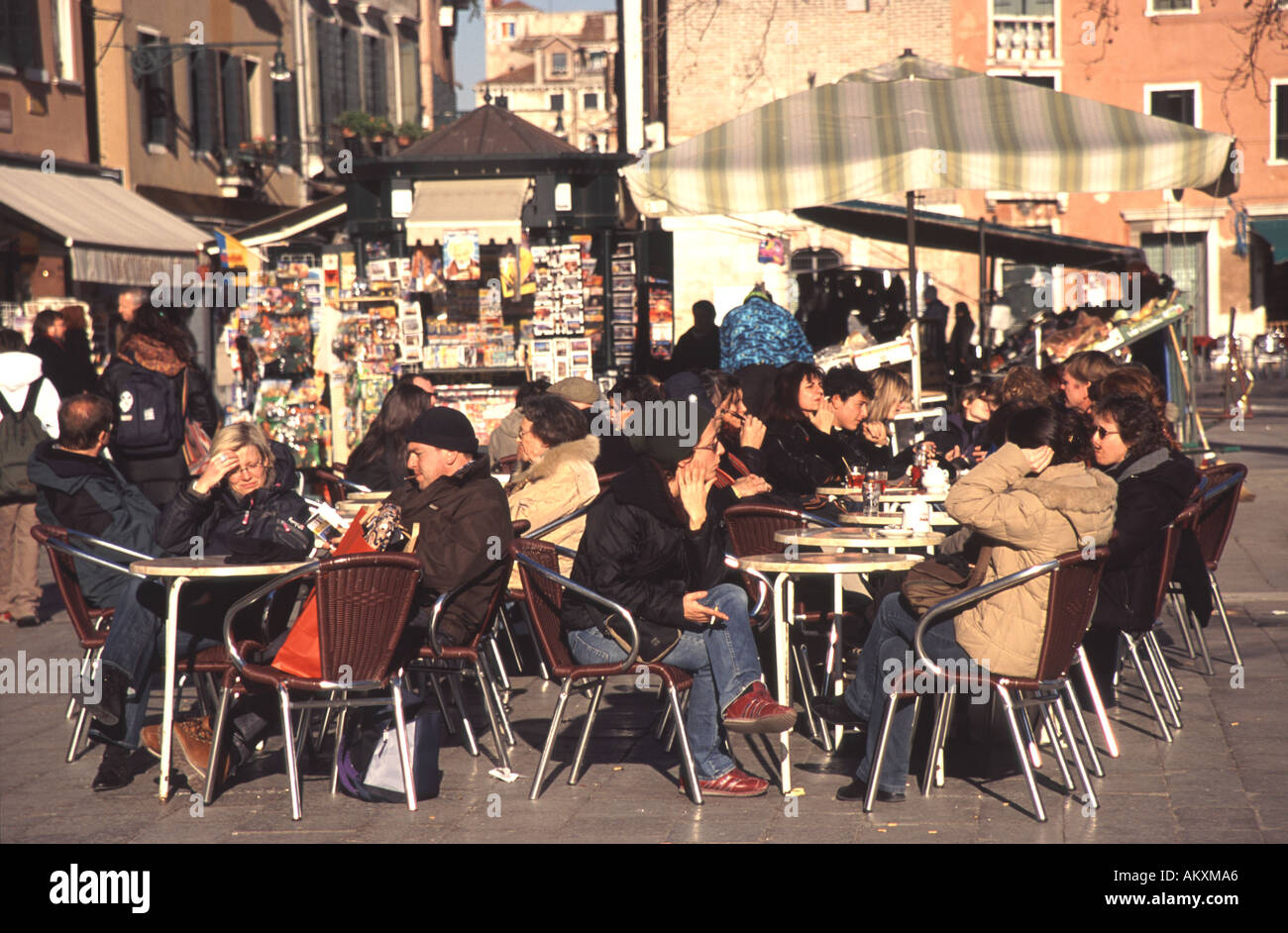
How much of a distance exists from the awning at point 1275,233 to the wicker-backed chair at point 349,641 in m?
33.0

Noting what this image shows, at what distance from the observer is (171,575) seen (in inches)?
228

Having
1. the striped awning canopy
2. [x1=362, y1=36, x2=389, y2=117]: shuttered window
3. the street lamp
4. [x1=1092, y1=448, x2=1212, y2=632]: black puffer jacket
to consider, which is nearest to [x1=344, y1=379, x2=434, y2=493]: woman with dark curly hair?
the striped awning canopy

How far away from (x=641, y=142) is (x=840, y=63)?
4267mm

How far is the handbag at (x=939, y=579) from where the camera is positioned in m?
5.68

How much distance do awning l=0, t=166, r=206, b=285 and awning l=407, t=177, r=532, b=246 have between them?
6.24 meters

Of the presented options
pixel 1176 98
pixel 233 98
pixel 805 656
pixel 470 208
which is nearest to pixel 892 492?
pixel 805 656

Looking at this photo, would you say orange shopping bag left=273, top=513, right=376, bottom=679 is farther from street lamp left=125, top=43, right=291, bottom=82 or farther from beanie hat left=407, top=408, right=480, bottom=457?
street lamp left=125, top=43, right=291, bottom=82

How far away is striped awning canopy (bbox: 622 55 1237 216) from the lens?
28.9 ft

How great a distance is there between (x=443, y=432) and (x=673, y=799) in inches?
62.3

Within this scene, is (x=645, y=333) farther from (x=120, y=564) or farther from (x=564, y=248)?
(x=120, y=564)

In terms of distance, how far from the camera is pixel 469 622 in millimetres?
6180

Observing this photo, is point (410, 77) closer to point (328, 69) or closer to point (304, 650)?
point (328, 69)

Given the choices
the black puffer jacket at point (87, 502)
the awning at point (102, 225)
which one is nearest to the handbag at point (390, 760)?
the black puffer jacket at point (87, 502)

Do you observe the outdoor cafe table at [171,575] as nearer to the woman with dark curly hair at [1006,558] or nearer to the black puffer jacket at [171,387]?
the woman with dark curly hair at [1006,558]
